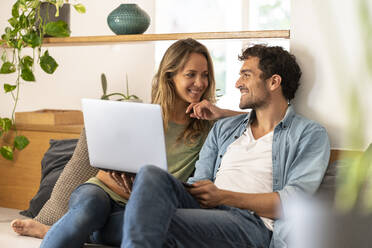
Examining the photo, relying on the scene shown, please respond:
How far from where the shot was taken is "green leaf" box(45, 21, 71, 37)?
9.29 ft

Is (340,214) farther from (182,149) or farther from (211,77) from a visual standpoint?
(211,77)

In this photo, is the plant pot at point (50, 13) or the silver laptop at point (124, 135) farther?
the plant pot at point (50, 13)

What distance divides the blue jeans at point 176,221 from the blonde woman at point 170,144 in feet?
1.09

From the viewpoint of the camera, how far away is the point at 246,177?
2113 millimetres

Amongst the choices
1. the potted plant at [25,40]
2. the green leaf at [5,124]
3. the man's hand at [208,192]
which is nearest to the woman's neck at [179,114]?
the man's hand at [208,192]

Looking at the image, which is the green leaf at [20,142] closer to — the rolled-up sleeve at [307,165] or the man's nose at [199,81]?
the man's nose at [199,81]

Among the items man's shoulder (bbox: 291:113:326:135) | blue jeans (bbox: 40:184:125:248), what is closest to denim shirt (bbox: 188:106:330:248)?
man's shoulder (bbox: 291:113:326:135)

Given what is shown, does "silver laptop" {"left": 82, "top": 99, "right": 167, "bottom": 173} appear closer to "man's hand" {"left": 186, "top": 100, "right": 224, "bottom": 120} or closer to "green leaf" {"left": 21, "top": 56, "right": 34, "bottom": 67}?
"man's hand" {"left": 186, "top": 100, "right": 224, "bottom": 120}

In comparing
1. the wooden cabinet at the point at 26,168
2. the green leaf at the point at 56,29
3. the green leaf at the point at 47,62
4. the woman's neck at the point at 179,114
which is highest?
the green leaf at the point at 56,29

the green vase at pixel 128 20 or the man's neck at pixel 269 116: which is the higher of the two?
the green vase at pixel 128 20

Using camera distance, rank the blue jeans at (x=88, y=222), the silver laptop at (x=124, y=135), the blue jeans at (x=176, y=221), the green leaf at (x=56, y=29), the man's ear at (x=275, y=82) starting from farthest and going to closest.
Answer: the green leaf at (x=56, y=29)
the man's ear at (x=275, y=82)
the blue jeans at (x=88, y=222)
the silver laptop at (x=124, y=135)
the blue jeans at (x=176, y=221)

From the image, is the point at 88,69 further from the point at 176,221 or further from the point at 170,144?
the point at 176,221

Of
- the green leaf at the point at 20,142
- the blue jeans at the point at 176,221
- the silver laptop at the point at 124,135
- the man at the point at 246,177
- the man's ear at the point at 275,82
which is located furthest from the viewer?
the green leaf at the point at 20,142

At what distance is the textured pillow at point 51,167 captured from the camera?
2.65 meters
